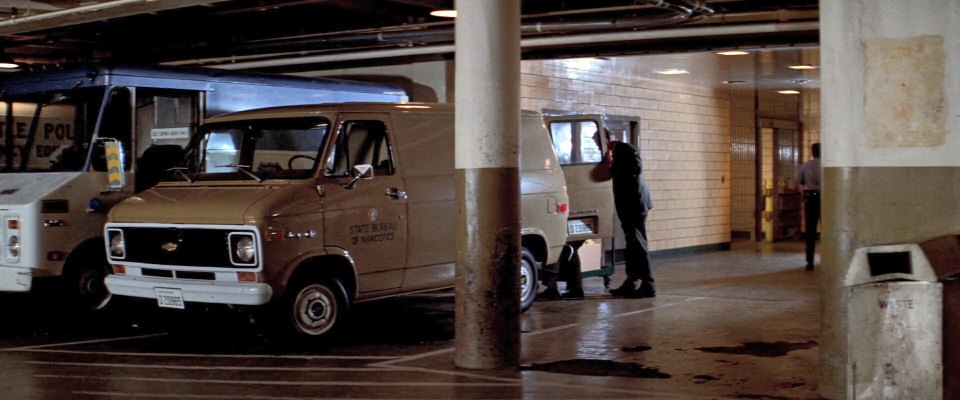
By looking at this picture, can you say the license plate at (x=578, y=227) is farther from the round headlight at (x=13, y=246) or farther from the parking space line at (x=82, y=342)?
the round headlight at (x=13, y=246)

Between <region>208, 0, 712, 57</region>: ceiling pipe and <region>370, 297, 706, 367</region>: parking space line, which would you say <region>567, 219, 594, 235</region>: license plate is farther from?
<region>208, 0, 712, 57</region>: ceiling pipe

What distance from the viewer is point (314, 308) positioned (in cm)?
962

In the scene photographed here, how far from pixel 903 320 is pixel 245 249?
500 cm

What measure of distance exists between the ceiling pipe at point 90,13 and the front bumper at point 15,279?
253cm

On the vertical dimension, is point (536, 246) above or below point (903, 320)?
above

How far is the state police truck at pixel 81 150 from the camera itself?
10281 millimetres

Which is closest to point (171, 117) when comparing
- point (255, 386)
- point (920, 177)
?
point (255, 386)

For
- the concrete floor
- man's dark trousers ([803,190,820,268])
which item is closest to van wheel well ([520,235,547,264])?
the concrete floor

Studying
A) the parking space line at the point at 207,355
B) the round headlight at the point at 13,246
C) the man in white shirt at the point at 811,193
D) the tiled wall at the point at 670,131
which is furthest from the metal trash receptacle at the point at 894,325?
the man in white shirt at the point at 811,193

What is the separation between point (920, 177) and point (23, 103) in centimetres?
842

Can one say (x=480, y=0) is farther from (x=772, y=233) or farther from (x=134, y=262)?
(x=772, y=233)

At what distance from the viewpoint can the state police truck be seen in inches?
405

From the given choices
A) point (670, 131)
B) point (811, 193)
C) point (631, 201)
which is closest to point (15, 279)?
point (631, 201)

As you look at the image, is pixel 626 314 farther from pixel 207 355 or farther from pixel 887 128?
pixel 887 128
